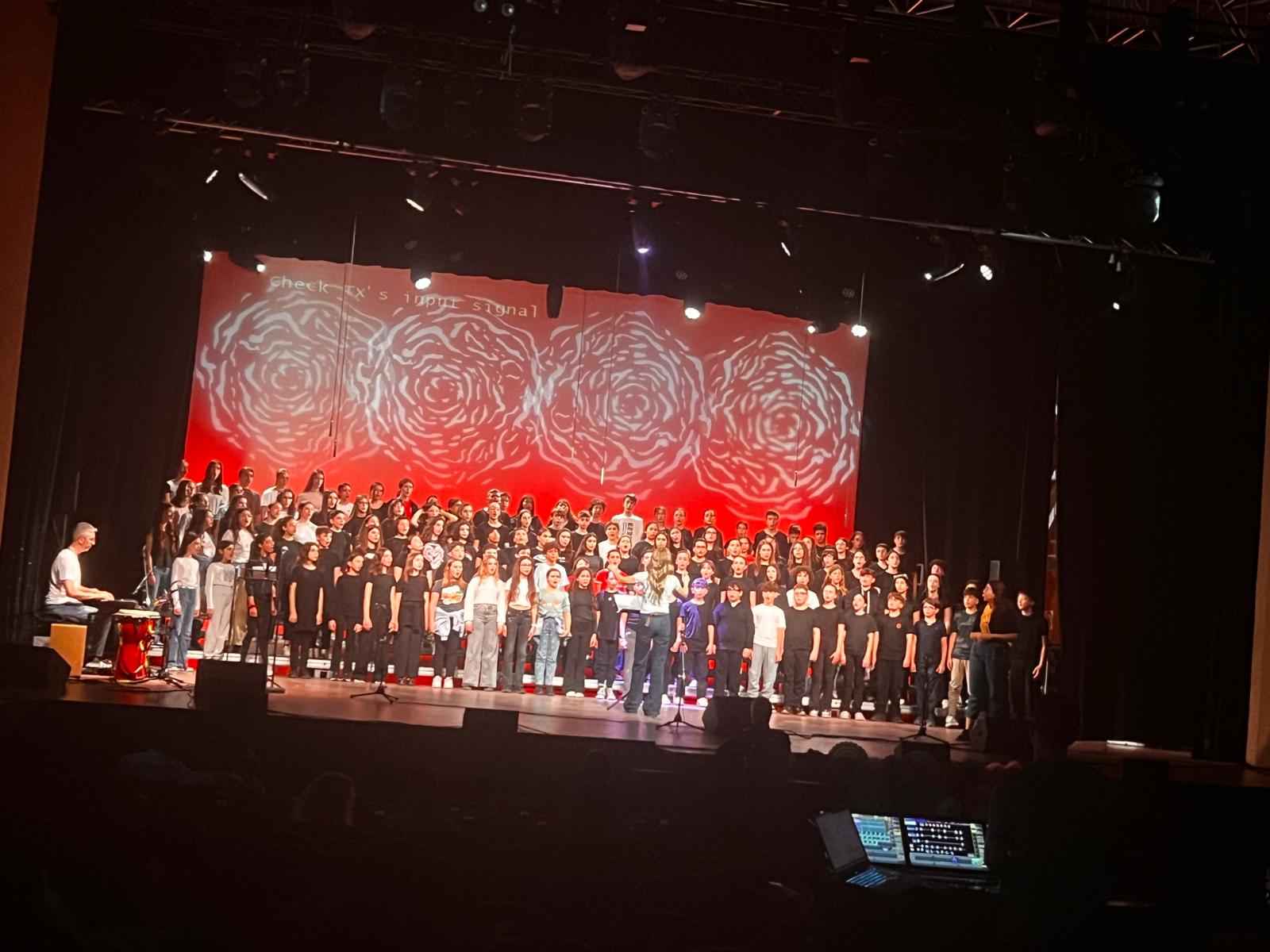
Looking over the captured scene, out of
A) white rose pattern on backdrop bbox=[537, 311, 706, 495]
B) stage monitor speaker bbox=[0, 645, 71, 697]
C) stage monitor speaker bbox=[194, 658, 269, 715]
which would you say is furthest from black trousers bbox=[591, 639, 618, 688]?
stage monitor speaker bbox=[0, 645, 71, 697]

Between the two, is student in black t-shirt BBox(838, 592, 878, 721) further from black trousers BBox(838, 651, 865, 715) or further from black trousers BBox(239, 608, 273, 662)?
black trousers BBox(239, 608, 273, 662)

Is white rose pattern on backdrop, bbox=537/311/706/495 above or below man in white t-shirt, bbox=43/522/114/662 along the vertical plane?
above

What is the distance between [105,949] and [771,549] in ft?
37.6

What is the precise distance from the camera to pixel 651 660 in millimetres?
13062

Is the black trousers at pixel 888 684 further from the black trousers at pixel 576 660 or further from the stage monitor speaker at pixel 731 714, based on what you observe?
the stage monitor speaker at pixel 731 714

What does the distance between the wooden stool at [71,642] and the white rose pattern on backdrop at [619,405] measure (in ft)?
19.5

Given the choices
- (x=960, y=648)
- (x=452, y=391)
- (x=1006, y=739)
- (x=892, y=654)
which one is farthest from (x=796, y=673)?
(x=452, y=391)

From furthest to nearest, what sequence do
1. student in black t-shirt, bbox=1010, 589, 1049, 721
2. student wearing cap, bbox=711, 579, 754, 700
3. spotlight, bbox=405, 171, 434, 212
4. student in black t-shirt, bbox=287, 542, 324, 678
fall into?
student wearing cap, bbox=711, 579, 754, 700, student in black t-shirt, bbox=1010, 589, 1049, 721, student in black t-shirt, bbox=287, 542, 324, 678, spotlight, bbox=405, 171, 434, 212

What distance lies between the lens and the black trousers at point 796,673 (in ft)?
45.9

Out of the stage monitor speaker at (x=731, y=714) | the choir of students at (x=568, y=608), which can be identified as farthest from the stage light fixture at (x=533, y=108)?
the stage monitor speaker at (x=731, y=714)

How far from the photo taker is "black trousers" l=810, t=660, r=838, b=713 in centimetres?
1412

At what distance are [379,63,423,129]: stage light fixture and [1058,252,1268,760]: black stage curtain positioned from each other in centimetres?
745

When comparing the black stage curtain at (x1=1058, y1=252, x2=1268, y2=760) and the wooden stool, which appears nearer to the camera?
the wooden stool

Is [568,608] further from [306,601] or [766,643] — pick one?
[306,601]
